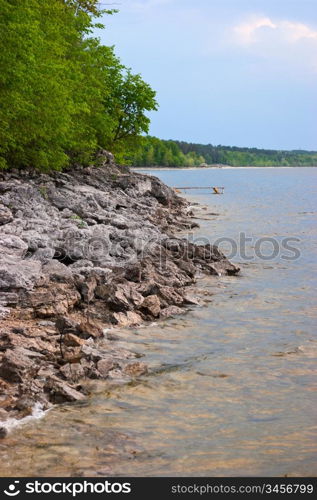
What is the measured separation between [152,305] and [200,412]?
5543 millimetres

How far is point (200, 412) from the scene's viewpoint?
28.7 ft

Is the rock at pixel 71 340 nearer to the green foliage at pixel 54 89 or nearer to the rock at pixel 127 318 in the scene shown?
the rock at pixel 127 318

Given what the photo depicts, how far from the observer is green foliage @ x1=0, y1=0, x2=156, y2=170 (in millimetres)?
24161

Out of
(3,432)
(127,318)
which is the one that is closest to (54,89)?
(127,318)

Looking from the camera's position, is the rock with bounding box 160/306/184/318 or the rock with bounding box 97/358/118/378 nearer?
the rock with bounding box 97/358/118/378

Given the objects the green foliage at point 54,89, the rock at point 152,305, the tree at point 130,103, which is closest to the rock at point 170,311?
the rock at point 152,305

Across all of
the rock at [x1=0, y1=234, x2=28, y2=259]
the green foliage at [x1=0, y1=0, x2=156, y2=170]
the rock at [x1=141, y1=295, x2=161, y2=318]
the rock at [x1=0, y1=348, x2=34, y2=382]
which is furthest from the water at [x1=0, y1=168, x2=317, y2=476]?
the green foliage at [x1=0, y1=0, x2=156, y2=170]

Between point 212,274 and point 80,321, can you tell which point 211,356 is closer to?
point 80,321

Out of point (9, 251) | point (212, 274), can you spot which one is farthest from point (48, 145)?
point (9, 251)

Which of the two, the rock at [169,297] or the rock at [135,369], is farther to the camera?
the rock at [169,297]

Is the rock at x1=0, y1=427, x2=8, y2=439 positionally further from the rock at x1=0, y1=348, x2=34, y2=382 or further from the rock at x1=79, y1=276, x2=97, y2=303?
the rock at x1=79, y1=276, x2=97, y2=303

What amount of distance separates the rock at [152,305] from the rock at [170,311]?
17 centimetres

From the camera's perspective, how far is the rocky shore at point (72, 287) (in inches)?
374

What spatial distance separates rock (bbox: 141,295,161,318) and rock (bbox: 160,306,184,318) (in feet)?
0.56
